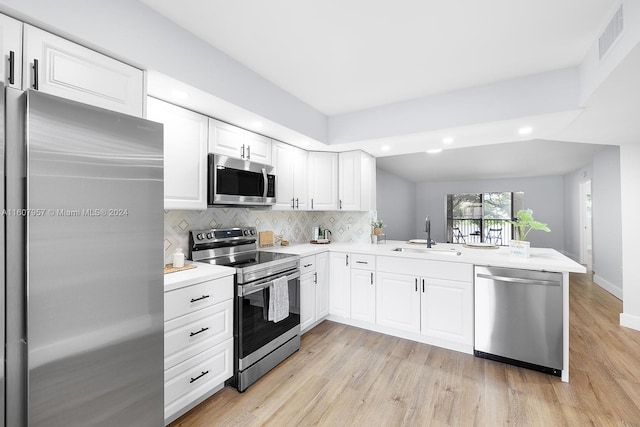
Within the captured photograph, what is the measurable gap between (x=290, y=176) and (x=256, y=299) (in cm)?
155

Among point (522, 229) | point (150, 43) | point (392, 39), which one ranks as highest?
point (392, 39)

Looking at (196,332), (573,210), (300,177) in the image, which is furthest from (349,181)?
(573,210)

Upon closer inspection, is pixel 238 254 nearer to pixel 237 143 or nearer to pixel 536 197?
pixel 237 143

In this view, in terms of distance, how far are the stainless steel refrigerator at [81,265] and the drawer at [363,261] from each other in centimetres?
219

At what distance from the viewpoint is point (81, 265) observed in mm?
1134

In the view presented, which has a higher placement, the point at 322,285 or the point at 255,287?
the point at 255,287

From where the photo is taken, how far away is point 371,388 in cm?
219

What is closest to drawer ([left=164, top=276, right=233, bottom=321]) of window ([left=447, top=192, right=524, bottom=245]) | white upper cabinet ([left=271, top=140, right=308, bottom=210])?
white upper cabinet ([left=271, top=140, right=308, bottom=210])

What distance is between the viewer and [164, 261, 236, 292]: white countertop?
1771 mm

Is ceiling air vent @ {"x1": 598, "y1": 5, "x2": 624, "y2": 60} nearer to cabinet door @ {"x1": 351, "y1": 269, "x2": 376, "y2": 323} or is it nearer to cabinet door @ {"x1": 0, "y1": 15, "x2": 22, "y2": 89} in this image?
cabinet door @ {"x1": 351, "y1": 269, "x2": 376, "y2": 323}

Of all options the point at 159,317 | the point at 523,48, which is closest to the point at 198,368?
the point at 159,317

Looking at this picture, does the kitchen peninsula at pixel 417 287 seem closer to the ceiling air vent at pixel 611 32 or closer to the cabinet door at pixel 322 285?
the cabinet door at pixel 322 285

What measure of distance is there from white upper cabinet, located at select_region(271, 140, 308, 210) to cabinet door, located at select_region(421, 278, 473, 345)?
64.8 inches

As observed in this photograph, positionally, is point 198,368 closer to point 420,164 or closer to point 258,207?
point 258,207
